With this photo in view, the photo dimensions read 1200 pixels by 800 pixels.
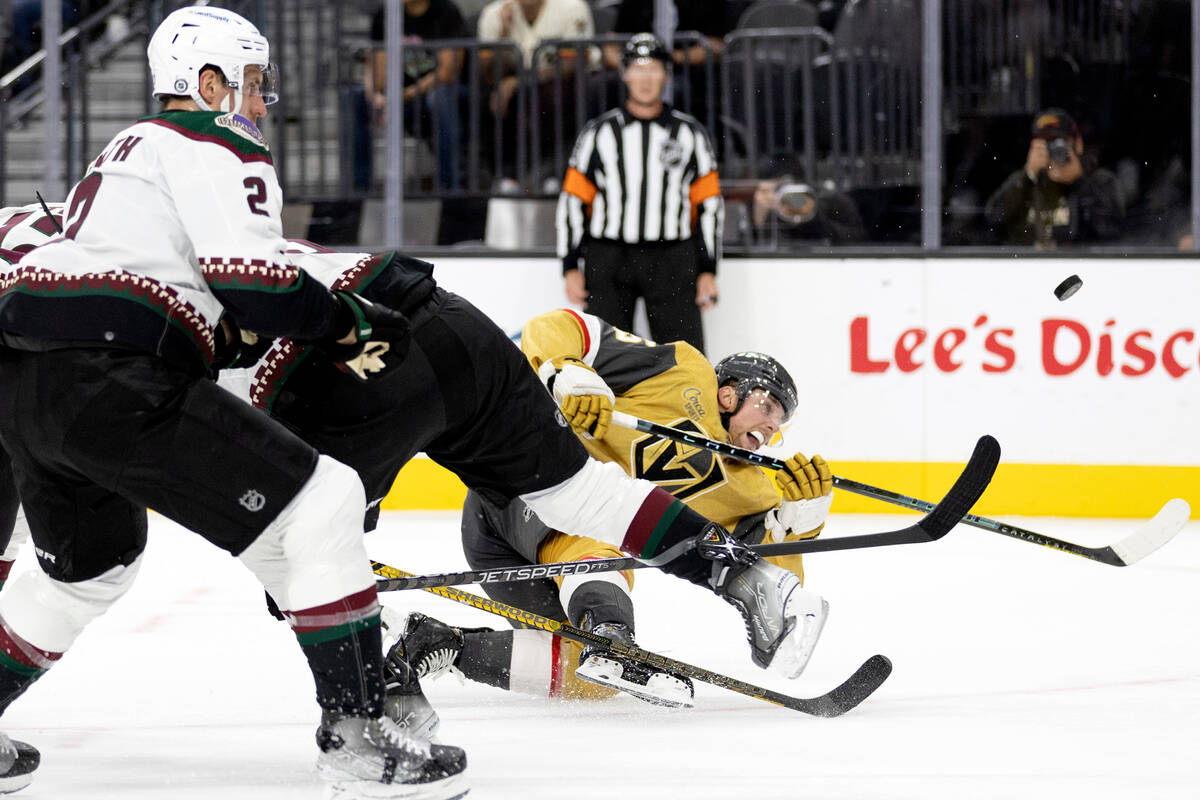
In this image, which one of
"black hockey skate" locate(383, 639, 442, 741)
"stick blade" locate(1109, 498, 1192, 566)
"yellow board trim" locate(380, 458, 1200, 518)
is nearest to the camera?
"black hockey skate" locate(383, 639, 442, 741)

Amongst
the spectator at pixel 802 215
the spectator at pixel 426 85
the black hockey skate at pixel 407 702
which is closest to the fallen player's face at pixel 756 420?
the black hockey skate at pixel 407 702

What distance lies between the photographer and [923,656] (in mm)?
3092

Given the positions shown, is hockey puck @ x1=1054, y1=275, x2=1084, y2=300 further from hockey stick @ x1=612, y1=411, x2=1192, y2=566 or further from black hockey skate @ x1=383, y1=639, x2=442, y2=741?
black hockey skate @ x1=383, y1=639, x2=442, y2=741

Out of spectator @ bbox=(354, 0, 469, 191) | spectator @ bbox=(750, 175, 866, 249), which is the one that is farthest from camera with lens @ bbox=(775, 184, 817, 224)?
spectator @ bbox=(354, 0, 469, 191)

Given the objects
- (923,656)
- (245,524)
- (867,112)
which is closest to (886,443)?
(867,112)

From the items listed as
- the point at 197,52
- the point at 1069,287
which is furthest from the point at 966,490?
the point at 1069,287

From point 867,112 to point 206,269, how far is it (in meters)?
3.76

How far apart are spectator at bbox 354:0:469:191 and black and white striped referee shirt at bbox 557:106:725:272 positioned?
0.52m

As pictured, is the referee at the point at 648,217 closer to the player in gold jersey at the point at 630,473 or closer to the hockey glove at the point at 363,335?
the player in gold jersey at the point at 630,473

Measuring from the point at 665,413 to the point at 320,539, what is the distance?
1175mm

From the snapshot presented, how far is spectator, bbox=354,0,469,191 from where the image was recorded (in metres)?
5.50

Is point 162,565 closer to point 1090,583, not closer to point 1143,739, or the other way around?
point 1090,583

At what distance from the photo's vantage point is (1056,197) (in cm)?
532

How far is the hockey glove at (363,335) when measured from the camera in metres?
2.06
